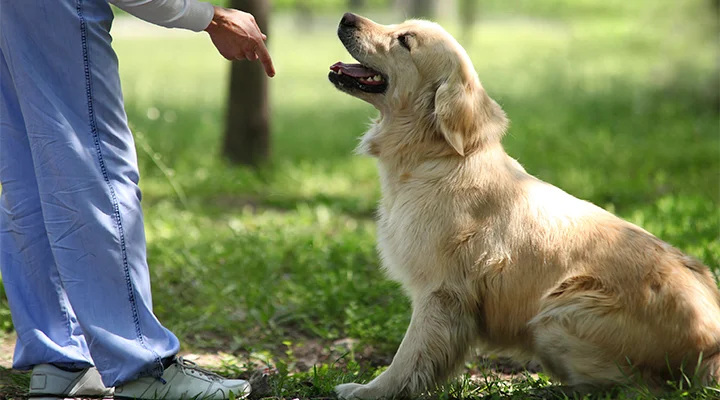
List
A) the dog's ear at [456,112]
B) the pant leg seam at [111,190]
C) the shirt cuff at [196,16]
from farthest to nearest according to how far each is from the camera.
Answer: the dog's ear at [456,112], the shirt cuff at [196,16], the pant leg seam at [111,190]

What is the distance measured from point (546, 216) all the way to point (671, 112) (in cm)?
765

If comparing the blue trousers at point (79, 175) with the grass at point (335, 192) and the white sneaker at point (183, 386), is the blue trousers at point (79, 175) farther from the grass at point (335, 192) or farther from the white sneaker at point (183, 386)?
the grass at point (335, 192)

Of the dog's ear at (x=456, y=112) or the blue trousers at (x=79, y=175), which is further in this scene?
the dog's ear at (x=456, y=112)

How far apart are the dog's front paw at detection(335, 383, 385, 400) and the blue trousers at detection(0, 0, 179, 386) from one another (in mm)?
732

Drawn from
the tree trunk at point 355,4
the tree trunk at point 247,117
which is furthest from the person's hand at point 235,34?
the tree trunk at point 355,4

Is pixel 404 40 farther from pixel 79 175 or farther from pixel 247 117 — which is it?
pixel 247 117

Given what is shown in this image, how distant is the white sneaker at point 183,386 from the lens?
10.0 ft

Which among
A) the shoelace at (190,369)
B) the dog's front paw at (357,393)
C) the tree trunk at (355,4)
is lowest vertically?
the tree trunk at (355,4)

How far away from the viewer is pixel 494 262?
333cm

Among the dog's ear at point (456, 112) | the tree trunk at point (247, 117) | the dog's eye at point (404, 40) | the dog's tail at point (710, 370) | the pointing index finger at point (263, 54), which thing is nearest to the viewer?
the dog's tail at point (710, 370)

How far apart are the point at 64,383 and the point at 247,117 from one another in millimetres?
5584

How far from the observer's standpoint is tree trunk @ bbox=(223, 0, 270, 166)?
837cm

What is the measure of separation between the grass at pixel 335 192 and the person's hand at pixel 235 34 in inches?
51.9

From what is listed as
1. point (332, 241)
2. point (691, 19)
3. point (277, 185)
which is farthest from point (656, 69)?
point (332, 241)
